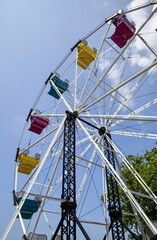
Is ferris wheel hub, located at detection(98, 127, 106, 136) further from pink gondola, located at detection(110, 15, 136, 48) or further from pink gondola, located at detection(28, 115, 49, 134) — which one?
pink gondola, located at detection(110, 15, 136, 48)

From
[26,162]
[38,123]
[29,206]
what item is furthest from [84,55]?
[29,206]

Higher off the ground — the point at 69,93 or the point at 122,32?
the point at 122,32

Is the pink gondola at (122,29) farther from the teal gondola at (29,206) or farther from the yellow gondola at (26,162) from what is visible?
the teal gondola at (29,206)

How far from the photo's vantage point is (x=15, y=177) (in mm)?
15062

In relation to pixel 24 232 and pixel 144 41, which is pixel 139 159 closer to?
pixel 144 41

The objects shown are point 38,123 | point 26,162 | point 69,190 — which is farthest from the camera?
point 38,123

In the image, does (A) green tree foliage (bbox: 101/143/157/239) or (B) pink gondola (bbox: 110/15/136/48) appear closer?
(B) pink gondola (bbox: 110/15/136/48)

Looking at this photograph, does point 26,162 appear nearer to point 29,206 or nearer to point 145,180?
point 29,206

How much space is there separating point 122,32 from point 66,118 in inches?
286

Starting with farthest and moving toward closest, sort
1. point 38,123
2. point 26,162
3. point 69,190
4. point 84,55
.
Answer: point 38,123
point 26,162
point 84,55
point 69,190

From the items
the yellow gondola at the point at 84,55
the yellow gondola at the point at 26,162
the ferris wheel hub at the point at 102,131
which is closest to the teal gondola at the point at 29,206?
the yellow gondola at the point at 26,162

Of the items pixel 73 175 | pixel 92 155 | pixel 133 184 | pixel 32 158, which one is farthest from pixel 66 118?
pixel 133 184

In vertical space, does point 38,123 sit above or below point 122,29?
below

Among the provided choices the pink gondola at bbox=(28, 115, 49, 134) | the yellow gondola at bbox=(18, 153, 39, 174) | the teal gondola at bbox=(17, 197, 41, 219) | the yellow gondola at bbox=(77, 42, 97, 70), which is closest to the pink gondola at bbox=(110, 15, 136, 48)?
the yellow gondola at bbox=(77, 42, 97, 70)
